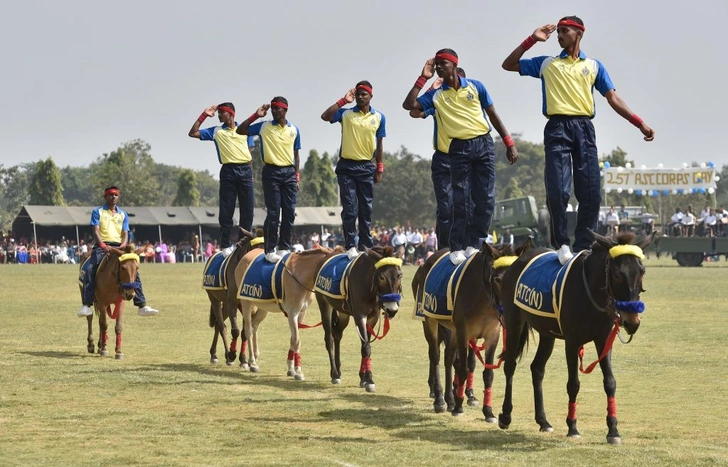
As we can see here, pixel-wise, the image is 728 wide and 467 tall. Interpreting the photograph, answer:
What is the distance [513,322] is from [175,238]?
269 feet

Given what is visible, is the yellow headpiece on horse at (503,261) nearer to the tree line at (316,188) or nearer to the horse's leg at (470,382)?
the horse's leg at (470,382)

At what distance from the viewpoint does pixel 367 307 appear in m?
16.8

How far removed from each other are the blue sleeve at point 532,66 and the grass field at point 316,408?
12.4 feet

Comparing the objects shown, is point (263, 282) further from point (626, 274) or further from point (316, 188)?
point (316, 188)

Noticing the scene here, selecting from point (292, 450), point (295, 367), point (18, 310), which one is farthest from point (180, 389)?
point (18, 310)

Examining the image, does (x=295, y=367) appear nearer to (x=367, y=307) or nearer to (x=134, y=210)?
(x=367, y=307)

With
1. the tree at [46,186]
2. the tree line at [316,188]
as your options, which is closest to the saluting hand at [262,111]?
the tree line at [316,188]

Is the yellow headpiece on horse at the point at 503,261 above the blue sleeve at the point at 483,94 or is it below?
below

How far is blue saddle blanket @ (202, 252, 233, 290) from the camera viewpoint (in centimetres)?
2116

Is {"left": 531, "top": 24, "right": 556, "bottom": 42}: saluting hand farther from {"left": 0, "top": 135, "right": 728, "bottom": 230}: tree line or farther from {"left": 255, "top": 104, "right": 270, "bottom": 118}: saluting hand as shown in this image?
{"left": 0, "top": 135, "right": 728, "bottom": 230}: tree line

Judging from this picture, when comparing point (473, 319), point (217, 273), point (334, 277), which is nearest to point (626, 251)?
point (473, 319)

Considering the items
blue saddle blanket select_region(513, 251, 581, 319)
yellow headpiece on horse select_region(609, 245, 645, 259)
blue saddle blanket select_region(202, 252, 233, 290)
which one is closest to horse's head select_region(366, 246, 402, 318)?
blue saddle blanket select_region(513, 251, 581, 319)

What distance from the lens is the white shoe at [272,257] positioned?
19516mm

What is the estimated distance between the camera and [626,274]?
35.8 feet
